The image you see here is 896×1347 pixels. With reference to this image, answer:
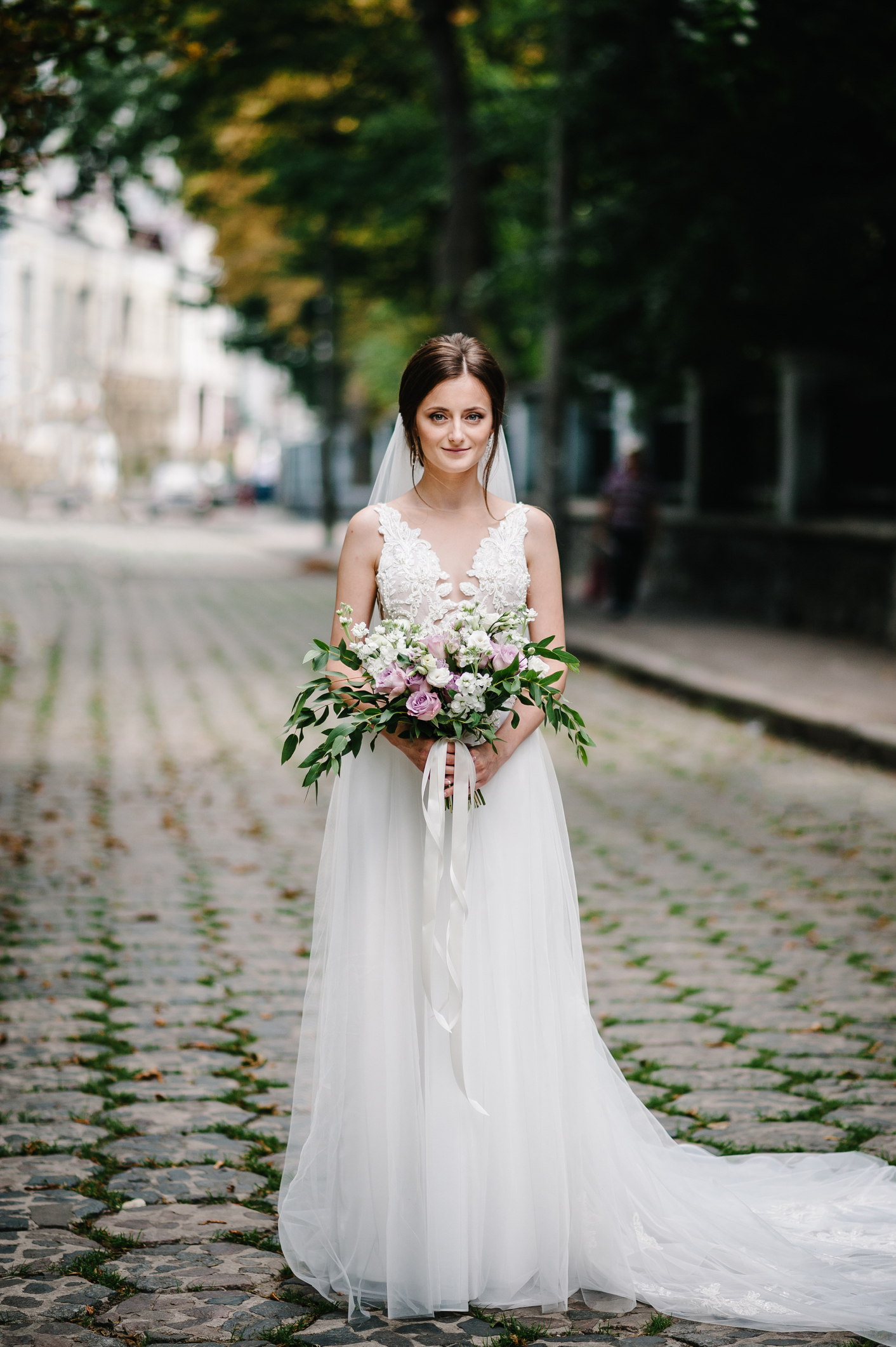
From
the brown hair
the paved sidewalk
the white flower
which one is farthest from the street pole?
the white flower

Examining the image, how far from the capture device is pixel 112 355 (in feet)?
89.1

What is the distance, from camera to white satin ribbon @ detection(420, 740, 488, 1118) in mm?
3434

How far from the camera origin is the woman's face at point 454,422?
11.7ft

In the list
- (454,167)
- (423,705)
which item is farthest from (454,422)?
(454,167)

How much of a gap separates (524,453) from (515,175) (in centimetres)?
470

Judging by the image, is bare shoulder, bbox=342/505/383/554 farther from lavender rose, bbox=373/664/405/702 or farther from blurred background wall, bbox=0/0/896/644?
blurred background wall, bbox=0/0/896/644

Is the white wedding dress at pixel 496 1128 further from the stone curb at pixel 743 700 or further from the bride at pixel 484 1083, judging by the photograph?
the stone curb at pixel 743 700

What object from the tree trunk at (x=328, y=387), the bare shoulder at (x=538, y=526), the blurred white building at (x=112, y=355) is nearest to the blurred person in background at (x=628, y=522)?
the blurred white building at (x=112, y=355)

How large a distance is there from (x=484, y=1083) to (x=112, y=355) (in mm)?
25267

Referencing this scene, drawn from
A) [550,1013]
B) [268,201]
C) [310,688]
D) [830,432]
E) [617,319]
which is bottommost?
[550,1013]

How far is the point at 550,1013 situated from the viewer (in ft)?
11.6

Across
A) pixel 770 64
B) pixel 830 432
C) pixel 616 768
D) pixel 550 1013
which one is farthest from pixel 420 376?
pixel 830 432

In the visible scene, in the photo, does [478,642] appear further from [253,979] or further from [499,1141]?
[253,979]

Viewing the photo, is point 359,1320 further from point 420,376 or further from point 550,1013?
point 420,376
